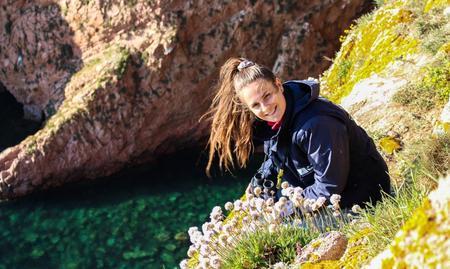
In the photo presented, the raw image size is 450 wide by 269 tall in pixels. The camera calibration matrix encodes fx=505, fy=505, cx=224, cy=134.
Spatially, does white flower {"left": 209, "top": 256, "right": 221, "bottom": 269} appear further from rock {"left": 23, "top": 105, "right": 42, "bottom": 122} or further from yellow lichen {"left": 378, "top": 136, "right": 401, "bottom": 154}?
rock {"left": 23, "top": 105, "right": 42, "bottom": 122}

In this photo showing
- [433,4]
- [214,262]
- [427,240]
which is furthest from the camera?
[433,4]

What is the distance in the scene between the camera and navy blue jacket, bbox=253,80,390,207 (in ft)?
11.0

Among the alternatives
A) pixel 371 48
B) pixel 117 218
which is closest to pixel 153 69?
pixel 117 218

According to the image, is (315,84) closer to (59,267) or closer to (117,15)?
(59,267)

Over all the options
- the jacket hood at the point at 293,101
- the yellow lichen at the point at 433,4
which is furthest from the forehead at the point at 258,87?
the yellow lichen at the point at 433,4

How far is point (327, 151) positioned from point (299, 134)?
0.23 m

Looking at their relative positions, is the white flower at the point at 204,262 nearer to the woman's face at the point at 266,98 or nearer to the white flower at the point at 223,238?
the white flower at the point at 223,238

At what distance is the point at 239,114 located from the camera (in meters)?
3.91

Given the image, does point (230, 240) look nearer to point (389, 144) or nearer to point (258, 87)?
point (258, 87)

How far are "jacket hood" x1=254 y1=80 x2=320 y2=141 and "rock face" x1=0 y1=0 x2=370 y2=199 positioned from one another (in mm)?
9560

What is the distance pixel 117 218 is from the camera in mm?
11078

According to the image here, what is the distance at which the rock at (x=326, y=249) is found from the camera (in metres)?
2.58

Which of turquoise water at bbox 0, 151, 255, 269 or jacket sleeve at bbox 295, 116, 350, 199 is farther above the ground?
jacket sleeve at bbox 295, 116, 350, 199

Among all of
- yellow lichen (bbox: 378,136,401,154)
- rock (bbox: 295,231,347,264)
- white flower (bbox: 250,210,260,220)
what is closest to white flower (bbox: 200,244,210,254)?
white flower (bbox: 250,210,260,220)
